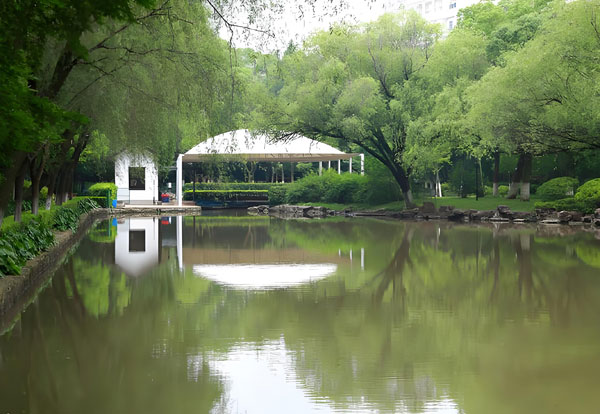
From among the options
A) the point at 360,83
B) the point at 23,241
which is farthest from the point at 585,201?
the point at 23,241

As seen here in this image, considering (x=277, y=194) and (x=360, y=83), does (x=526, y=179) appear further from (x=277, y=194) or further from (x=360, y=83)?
(x=277, y=194)

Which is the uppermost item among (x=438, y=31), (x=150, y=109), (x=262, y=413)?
(x=438, y=31)

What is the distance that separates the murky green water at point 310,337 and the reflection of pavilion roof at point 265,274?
5cm

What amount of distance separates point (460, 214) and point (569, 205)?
15.4 ft

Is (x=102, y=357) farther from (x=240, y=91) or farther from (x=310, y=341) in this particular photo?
(x=240, y=91)

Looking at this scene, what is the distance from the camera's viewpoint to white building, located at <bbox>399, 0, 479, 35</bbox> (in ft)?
248

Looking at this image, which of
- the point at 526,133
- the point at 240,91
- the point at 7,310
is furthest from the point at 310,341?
the point at 526,133

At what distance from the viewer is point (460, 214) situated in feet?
98.6

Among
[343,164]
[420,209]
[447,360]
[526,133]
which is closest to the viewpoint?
[447,360]

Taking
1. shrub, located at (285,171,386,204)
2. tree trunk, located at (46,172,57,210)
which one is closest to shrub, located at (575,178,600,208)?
shrub, located at (285,171,386,204)

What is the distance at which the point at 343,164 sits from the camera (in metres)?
52.5

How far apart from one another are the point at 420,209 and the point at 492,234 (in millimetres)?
9976

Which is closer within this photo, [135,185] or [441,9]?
[135,185]

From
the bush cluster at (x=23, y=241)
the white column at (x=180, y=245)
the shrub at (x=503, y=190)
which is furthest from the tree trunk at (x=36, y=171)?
the shrub at (x=503, y=190)
